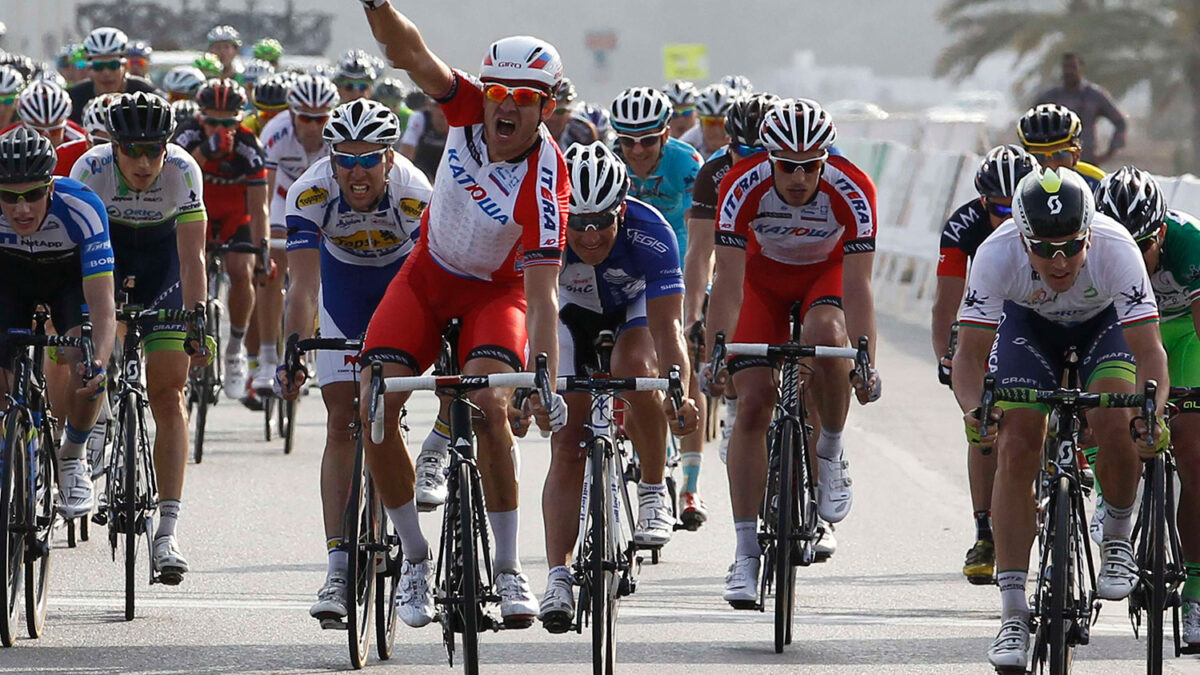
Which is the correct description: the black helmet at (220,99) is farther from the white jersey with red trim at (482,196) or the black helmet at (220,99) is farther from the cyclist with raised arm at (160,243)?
the white jersey with red trim at (482,196)

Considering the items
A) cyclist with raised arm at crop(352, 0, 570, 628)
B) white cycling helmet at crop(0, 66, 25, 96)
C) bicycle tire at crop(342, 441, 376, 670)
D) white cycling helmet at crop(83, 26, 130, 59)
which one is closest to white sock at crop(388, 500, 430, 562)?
cyclist with raised arm at crop(352, 0, 570, 628)

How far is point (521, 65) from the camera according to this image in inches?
286

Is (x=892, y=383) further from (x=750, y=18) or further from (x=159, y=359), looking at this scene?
(x=750, y=18)

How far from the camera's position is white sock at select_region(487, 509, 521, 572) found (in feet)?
23.5

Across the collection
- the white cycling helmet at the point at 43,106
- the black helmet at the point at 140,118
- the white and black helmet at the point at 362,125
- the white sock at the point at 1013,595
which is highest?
the white cycling helmet at the point at 43,106

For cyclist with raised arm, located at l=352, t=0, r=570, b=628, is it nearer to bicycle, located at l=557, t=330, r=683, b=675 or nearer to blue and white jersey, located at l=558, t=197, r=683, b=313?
bicycle, located at l=557, t=330, r=683, b=675

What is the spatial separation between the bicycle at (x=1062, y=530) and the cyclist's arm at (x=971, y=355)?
46 centimetres

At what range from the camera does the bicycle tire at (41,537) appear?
26.8ft

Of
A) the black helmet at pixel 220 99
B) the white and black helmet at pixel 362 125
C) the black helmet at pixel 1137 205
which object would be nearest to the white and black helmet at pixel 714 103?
the black helmet at pixel 220 99

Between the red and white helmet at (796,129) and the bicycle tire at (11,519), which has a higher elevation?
the red and white helmet at (796,129)

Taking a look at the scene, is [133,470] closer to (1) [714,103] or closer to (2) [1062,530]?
(2) [1062,530]

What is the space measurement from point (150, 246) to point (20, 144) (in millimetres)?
1693

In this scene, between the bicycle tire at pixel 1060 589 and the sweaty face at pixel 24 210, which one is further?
the sweaty face at pixel 24 210

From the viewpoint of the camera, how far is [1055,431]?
7098mm
